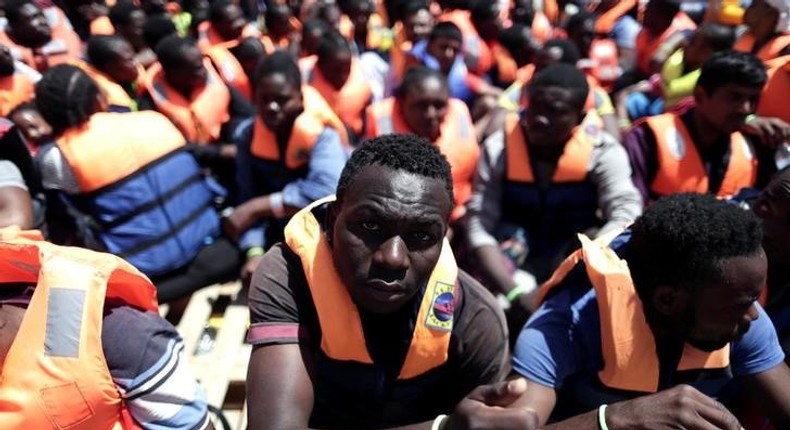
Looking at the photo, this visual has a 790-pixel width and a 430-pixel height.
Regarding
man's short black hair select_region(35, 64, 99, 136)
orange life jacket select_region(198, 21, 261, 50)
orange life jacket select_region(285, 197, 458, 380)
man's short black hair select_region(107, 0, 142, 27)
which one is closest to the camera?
orange life jacket select_region(285, 197, 458, 380)

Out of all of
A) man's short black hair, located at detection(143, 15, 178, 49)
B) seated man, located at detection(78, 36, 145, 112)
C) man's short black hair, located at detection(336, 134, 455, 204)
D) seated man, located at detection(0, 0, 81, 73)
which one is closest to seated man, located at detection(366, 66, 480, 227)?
seated man, located at detection(78, 36, 145, 112)

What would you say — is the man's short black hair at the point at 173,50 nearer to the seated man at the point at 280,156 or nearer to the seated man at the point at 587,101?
the seated man at the point at 280,156

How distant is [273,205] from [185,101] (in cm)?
134

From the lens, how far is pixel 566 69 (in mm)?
2879

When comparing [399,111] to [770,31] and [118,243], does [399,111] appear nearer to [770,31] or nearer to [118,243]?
[118,243]

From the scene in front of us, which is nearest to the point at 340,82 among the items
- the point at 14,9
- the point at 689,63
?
the point at 14,9

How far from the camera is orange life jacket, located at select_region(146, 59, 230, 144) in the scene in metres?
3.93

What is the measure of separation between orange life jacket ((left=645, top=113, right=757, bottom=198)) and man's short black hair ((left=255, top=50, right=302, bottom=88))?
1688mm

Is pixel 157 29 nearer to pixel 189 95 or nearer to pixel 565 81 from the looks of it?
pixel 189 95

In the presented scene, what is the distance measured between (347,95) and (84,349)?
352 centimetres

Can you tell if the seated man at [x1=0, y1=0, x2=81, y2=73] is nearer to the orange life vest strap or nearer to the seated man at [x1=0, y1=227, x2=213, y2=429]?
the orange life vest strap

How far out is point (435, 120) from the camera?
133 inches

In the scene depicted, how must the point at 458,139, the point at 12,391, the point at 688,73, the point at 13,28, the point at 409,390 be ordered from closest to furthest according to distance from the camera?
1. the point at 12,391
2. the point at 409,390
3. the point at 458,139
4. the point at 688,73
5. the point at 13,28

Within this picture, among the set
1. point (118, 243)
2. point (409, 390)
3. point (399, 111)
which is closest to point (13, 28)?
point (118, 243)
